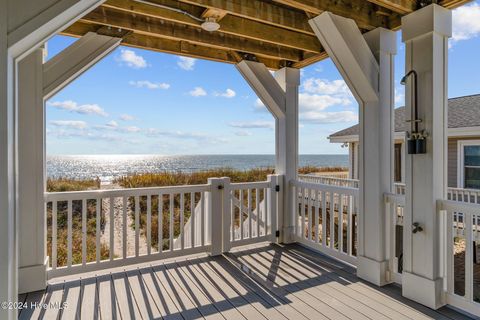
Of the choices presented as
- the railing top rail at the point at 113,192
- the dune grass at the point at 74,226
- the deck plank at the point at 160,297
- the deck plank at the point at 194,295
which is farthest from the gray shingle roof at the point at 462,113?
the dune grass at the point at 74,226

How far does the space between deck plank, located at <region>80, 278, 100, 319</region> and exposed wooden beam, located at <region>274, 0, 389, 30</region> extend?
293 cm

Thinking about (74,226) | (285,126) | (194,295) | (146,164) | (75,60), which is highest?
(75,60)

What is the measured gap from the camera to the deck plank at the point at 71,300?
2195mm

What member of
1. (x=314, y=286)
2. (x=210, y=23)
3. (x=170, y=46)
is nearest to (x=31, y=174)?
(x=170, y=46)

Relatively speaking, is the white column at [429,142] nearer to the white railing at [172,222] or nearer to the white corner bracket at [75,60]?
the white railing at [172,222]

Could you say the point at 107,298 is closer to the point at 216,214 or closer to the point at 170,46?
the point at 216,214

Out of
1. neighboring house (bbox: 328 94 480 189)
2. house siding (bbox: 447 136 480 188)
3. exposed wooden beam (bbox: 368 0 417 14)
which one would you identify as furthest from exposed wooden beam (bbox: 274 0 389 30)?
house siding (bbox: 447 136 480 188)

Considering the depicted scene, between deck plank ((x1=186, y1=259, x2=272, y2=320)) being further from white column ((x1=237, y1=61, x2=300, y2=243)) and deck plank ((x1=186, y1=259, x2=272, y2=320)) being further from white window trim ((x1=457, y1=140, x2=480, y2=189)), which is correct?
white window trim ((x1=457, y1=140, x2=480, y2=189))

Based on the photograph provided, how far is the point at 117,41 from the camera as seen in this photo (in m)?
2.97

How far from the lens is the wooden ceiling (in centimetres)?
252

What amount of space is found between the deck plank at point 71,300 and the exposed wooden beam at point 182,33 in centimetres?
252

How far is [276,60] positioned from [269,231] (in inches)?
97.2

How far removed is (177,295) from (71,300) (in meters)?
0.89

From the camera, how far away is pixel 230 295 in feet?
8.27
